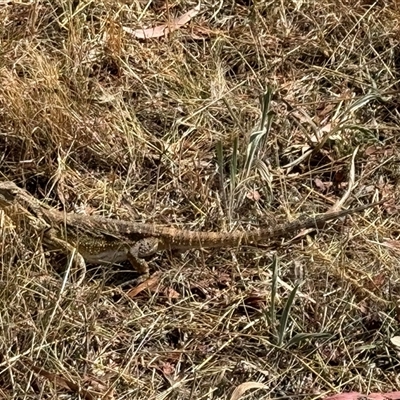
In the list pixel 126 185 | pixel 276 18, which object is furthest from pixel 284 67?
pixel 126 185

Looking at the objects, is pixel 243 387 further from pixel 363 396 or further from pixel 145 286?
pixel 145 286

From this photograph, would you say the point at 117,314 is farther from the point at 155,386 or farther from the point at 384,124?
the point at 384,124

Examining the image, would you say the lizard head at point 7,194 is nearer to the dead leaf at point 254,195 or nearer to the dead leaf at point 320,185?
the dead leaf at point 254,195

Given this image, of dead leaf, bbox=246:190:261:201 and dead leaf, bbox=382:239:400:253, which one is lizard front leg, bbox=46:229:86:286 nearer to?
dead leaf, bbox=246:190:261:201

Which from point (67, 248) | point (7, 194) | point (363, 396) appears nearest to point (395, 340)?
point (363, 396)

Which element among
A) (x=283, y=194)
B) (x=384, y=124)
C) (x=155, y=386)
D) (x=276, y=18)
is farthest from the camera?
(x=276, y=18)

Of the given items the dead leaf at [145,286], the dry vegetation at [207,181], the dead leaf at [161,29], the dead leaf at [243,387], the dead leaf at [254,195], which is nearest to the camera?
the dead leaf at [243,387]

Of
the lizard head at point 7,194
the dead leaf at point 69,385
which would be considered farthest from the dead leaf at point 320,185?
the dead leaf at point 69,385
